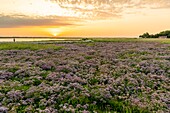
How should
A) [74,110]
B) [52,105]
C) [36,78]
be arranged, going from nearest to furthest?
1. [74,110]
2. [52,105]
3. [36,78]

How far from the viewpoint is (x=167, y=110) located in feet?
28.8

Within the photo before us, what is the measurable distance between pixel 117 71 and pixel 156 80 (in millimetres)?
2978

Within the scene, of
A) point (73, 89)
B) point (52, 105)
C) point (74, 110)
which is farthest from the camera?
point (73, 89)

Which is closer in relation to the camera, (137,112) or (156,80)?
(137,112)

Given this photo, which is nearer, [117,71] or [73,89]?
[73,89]

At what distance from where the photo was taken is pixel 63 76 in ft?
45.8

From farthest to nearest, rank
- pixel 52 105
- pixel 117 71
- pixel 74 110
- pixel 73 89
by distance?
pixel 117 71 → pixel 73 89 → pixel 52 105 → pixel 74 110

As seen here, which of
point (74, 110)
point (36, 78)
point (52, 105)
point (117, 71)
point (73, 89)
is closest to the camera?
point (74, 110)

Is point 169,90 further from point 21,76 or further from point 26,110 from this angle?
point 21,76

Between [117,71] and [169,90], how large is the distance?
4.41 meters

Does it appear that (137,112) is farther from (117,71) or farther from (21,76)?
(21,76)

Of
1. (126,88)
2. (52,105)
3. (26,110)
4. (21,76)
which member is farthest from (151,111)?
(21,76)

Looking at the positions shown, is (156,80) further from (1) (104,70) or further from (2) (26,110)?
(2) (26,110)

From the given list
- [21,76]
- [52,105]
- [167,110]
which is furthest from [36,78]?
[167,110]
